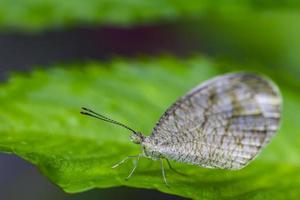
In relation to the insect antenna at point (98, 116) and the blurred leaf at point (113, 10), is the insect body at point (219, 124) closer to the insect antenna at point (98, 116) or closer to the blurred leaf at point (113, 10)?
the insect antenna at point (98, 116)

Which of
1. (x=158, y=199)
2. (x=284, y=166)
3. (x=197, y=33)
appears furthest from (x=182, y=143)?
(x=197, y=33)

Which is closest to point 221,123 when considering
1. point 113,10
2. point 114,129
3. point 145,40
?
point 114,129

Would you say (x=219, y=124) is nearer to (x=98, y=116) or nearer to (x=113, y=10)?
(x=98, y=116)

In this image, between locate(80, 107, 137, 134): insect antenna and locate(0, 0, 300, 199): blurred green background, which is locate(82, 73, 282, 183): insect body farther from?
locate(0, 0, 300, 199): blurred green background

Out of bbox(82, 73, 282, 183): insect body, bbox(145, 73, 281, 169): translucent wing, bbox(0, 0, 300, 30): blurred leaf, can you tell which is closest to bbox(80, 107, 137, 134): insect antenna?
bbox(82, 73, 282, 183): insect body

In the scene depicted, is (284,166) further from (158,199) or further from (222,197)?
(158,199)

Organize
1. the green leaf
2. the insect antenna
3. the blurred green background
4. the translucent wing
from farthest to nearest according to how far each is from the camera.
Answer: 1. the blurred green background
2. the insect antenna
3. the translucent wing
4. the green leaf

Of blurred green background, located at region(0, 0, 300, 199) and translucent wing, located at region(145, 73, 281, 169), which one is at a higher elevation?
blurred green background, located at region(0, 0, 300, 199)

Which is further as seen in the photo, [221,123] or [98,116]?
[98,116]
